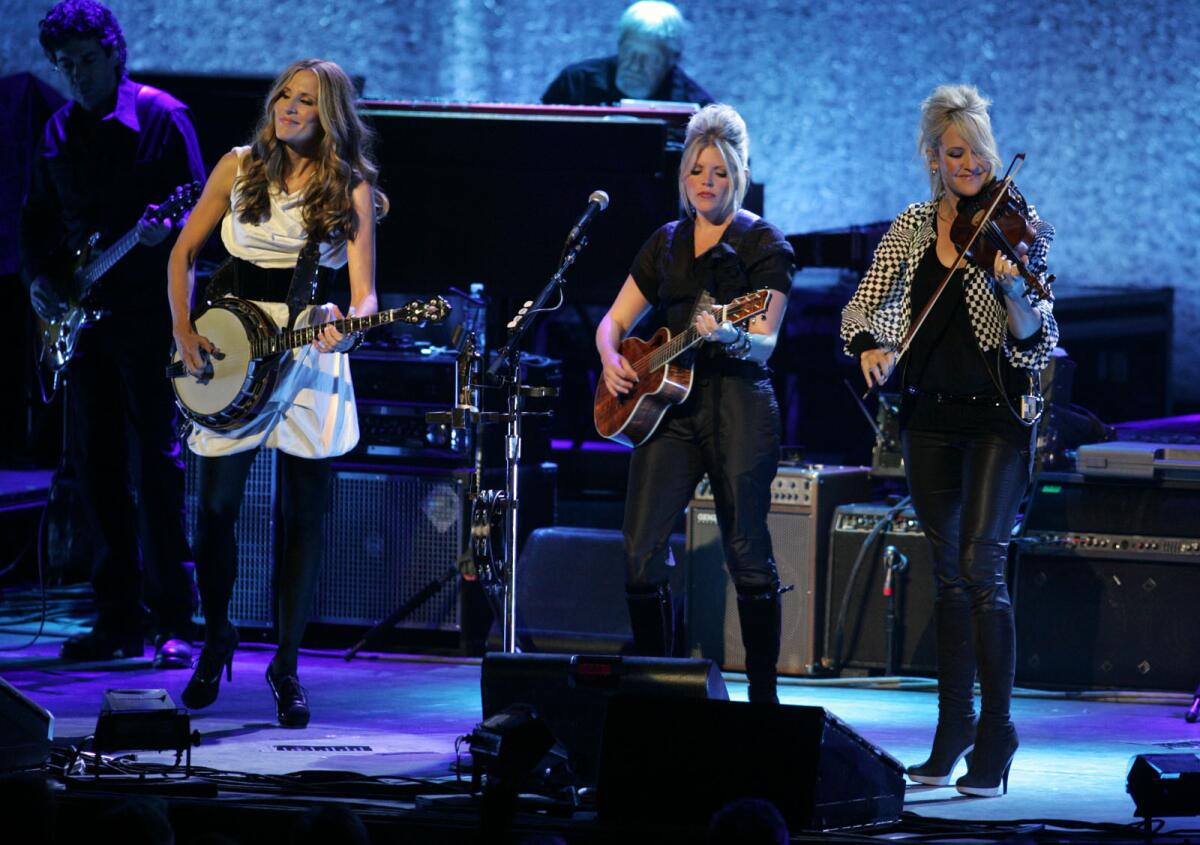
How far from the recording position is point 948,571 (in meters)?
4.65

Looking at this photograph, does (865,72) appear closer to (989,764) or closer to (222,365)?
(222,365)

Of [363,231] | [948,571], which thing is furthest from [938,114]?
[363,231]

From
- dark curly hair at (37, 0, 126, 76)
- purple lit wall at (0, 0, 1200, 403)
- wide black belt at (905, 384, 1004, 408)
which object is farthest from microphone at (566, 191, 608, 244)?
purple lit wall at (0, 0, 1200, 403)

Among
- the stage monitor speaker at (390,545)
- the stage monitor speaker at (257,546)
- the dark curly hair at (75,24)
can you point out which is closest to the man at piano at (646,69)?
the stage monitor speaker at (390,545)

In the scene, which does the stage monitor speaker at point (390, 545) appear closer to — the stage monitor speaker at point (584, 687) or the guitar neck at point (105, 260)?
the guitar neck at point (105, 260)

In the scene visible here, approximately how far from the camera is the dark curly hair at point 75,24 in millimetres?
6160

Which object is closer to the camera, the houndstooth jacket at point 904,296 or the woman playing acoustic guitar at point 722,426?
the houndstooth jacket at point 904,296

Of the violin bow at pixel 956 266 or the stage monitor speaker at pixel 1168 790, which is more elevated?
the violin bow at pixel 956 266

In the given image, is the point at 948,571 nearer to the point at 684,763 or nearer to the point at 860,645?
the point at 684,763

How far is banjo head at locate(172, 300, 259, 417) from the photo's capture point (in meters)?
5.16

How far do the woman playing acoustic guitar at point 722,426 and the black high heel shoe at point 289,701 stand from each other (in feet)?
3.53

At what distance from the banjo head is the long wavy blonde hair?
0.32 m

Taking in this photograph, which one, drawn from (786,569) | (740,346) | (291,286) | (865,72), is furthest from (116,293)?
(865,72)

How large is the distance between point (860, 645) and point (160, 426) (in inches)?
111
